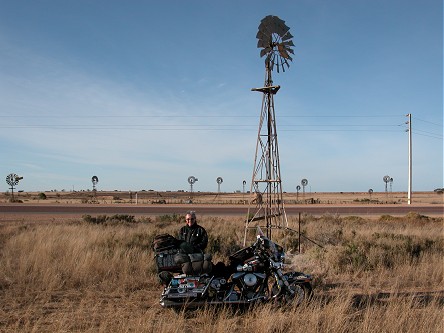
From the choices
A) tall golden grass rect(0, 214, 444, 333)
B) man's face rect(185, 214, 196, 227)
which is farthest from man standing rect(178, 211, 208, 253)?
tall golden grass rect(0, 214, 444, 333)

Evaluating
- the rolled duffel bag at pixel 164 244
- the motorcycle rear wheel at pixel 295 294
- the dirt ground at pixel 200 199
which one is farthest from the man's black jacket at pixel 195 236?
the dirt ground at pixel 200 199

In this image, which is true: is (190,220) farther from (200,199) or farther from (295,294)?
(200,199)

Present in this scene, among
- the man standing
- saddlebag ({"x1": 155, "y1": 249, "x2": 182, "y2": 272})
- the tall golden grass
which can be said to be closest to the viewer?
the tall golden grass

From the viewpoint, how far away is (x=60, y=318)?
5844 mm

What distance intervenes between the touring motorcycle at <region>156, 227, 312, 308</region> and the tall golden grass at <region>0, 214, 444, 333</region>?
22 centimetres

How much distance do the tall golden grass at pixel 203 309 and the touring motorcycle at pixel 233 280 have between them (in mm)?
221

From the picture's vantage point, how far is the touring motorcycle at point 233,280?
6086mm

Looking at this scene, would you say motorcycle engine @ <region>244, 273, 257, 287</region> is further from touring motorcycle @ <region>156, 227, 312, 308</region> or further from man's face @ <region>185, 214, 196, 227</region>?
man's face @ <region>185, 214, 196, 227</region>

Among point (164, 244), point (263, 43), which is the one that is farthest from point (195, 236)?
point (263, 43)

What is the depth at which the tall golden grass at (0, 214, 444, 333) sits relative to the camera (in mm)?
5551

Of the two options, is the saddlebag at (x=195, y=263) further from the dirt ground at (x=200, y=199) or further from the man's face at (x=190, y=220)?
the dirt ground at (x=200, y=199)

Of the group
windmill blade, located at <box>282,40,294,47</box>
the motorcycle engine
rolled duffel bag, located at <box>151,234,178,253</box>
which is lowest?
the motorcycle engine

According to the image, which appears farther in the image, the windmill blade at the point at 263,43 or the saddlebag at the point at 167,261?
the windmill blade at the point at 263,43

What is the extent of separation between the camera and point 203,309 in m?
6.09
